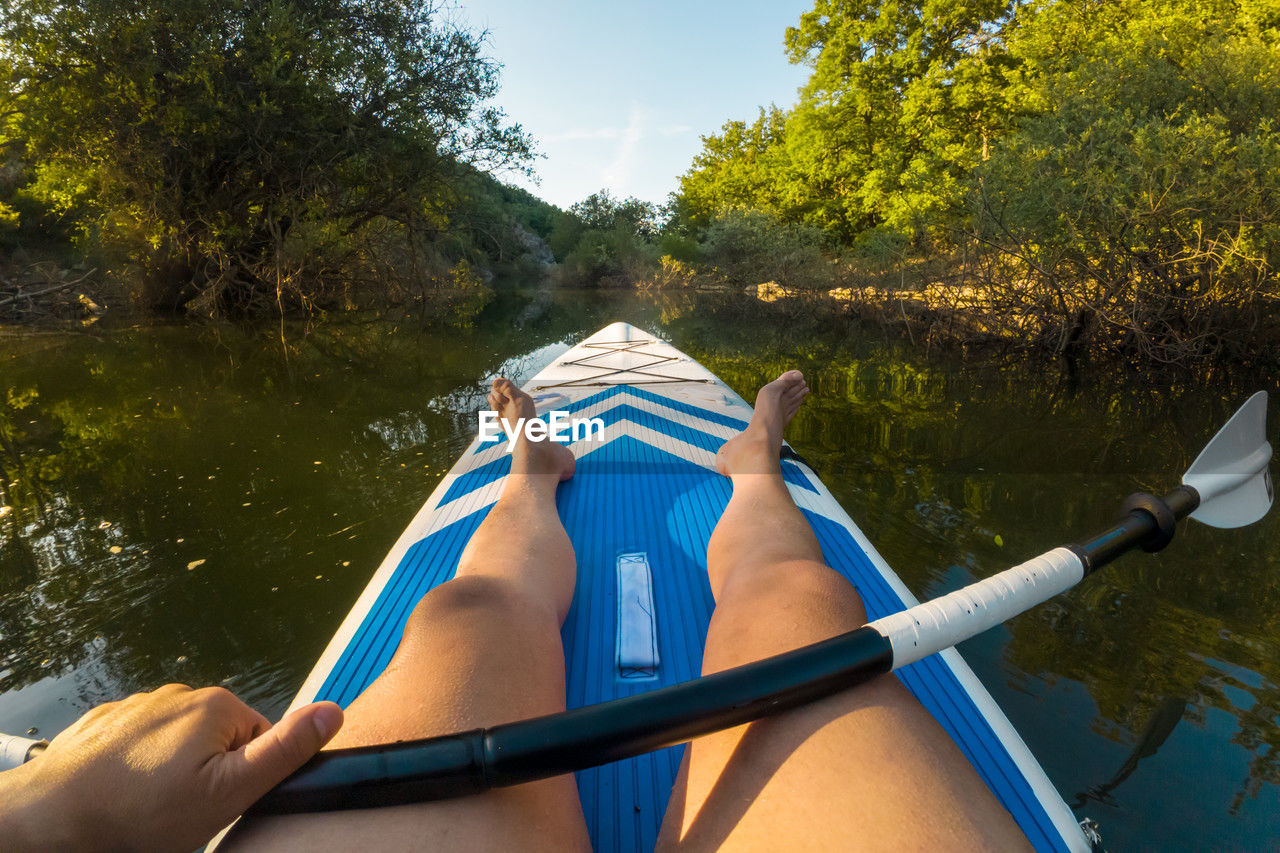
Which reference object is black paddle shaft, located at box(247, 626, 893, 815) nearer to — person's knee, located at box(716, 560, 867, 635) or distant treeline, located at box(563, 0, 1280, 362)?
person's knee, located at box(716, 560, 867, 635)

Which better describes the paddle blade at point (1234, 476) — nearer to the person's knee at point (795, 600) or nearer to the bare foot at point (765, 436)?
the bare foot at point (765, 436)

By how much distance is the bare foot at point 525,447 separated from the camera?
6.78 feet

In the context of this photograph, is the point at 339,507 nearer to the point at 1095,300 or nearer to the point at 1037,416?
the point at 1037,416

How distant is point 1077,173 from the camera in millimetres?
5801

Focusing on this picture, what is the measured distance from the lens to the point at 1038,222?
6309mm

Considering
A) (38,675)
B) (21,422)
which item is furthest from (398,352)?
(38,675)

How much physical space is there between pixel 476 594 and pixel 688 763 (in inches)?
18.1

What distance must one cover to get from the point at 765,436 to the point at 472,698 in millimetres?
1448

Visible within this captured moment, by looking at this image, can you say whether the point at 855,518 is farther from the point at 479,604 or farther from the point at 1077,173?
the point at 1077,173

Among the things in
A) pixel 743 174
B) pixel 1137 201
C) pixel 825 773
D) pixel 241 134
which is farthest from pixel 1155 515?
pixel 743 174

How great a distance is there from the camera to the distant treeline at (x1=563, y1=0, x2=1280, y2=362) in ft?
17.5

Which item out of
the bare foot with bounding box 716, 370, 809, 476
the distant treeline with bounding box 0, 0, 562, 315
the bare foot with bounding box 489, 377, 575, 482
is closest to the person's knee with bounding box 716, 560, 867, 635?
the bare foot with bounding box 716, 370, 809, 476

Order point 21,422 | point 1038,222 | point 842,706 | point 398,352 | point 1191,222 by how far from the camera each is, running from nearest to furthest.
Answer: point 842,706 < point 21,422 < point 1191,222 < point 1038,222 < point 398,352

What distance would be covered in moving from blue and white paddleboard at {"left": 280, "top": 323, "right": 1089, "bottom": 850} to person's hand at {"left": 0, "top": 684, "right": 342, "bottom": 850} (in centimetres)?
50
